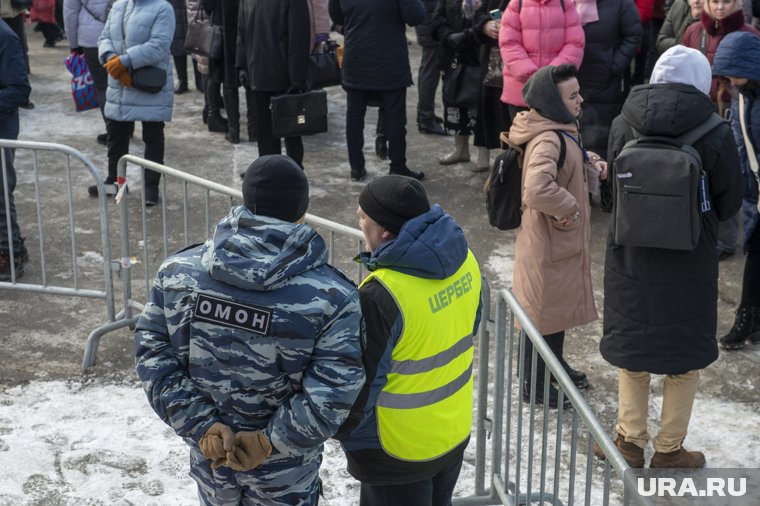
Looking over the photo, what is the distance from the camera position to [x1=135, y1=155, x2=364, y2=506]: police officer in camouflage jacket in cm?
307

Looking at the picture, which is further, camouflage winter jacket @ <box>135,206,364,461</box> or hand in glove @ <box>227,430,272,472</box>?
hand in glove @ <box>227,430,272,472</box>

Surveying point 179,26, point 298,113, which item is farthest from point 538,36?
point 179,26

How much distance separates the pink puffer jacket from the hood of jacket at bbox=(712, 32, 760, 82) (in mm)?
2035

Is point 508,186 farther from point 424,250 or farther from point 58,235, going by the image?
point 58,235

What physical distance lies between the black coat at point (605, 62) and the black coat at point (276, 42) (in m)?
2.08

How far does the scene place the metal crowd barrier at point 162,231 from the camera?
5.57 m

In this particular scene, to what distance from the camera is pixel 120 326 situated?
6.06 meters

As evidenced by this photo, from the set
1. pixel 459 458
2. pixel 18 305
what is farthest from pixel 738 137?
pixel 18 305

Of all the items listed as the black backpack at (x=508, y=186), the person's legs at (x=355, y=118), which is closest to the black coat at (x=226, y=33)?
the person's legs at (x=355, y=118)

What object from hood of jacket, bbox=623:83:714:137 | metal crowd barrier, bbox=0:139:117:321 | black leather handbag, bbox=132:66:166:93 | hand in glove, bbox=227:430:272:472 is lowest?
metal crowd barrier, bbox=0:139:117:321

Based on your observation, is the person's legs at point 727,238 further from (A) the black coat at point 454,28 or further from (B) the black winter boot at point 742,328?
(A) the black coat at point 454,28

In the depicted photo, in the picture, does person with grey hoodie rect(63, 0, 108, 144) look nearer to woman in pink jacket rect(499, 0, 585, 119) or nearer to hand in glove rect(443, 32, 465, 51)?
hand in glove rect(443, 32, 465, 51)

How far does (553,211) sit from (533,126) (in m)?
0.42

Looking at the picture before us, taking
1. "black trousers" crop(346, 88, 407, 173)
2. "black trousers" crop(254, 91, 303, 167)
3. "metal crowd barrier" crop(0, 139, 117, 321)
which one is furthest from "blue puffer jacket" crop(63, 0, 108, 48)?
"black trousers" crop(346, 88, 407, 173)
